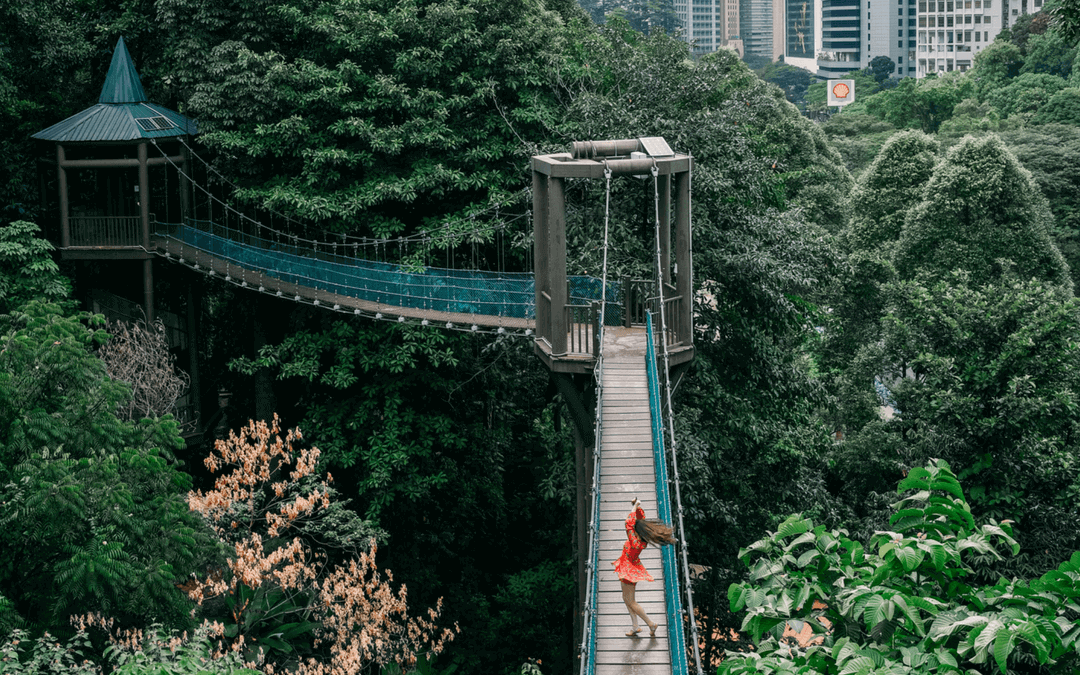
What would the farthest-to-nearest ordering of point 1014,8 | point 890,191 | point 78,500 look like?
point 1014,8, point 890,191, point 78,500

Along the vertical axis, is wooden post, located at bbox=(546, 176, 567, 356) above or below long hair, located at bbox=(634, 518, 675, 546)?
above

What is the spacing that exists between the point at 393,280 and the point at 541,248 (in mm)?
5289

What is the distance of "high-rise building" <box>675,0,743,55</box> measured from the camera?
569 ft

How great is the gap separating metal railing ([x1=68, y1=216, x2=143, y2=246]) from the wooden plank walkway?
11117 millimetres

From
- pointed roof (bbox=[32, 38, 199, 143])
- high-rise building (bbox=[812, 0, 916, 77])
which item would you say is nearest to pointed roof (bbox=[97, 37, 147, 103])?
pointed roof (bbox=[32, 38, 199, 143])

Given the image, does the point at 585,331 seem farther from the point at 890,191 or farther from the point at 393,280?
the point at 890,191

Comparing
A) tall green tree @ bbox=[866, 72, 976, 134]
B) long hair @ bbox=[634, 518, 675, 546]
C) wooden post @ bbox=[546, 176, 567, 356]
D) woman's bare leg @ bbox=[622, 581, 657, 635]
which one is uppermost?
tall green tree @ bbox=[866, 72, 976, 134]

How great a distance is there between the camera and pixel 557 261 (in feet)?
45.5

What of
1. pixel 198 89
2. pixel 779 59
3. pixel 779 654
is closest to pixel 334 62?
pixel 198 89

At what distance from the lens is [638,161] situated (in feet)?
45.7

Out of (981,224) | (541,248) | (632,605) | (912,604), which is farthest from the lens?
(981,224)

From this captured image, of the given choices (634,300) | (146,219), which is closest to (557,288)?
(634,300)

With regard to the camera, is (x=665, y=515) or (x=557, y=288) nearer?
(x=665, y=515)

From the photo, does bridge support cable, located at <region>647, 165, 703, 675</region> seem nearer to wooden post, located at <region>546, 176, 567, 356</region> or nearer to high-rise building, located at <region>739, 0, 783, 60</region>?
wooden post, located at <region>546, 176, 567, 356</region>
